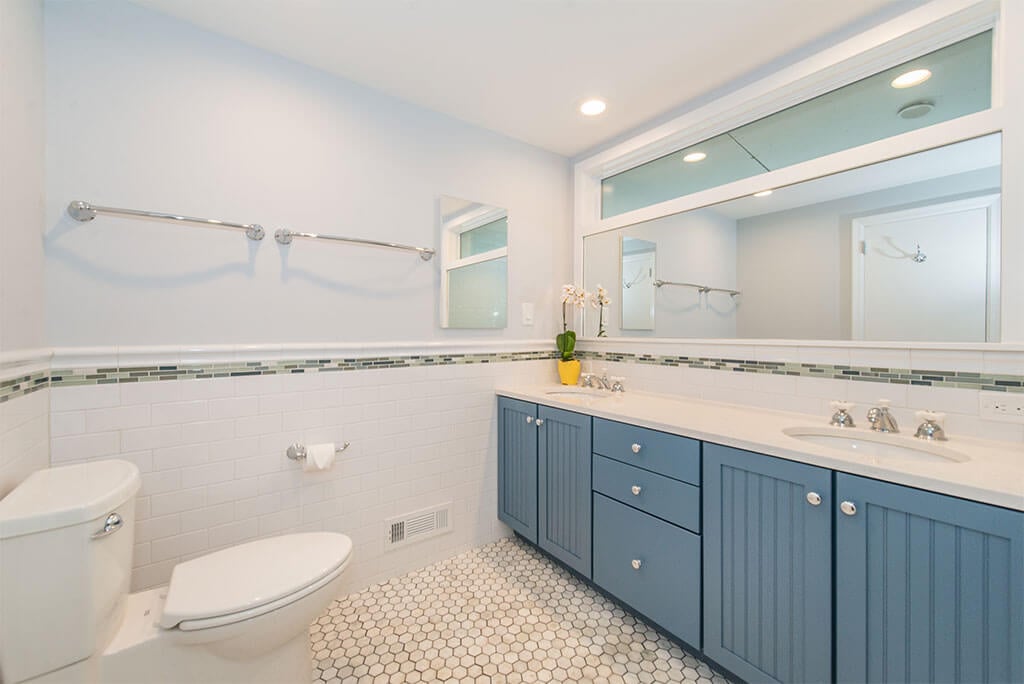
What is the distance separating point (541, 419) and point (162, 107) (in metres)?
1.89

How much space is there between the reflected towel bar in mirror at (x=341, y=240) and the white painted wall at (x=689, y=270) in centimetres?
109

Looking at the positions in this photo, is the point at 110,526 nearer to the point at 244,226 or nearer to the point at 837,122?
the point at 244,226

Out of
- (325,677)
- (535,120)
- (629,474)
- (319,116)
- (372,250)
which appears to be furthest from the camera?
(535,120)

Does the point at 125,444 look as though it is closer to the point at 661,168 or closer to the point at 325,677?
the point at 325,677

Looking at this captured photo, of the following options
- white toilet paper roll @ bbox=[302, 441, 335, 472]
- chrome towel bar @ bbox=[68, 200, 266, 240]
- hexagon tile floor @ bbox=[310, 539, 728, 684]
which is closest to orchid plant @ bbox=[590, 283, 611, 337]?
hexagon tile floor @ bbox=[310, 539, 728, 684]

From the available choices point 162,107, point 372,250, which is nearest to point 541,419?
point 372,250

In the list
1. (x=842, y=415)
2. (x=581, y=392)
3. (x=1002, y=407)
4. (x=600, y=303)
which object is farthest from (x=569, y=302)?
(x=1002, y=407)

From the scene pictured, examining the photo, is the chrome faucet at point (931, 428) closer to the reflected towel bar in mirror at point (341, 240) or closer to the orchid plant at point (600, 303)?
the orchid plant at point (600, 303)

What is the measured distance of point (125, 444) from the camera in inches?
55.2

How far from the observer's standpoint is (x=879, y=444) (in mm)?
1362

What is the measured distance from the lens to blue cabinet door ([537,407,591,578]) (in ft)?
5.80

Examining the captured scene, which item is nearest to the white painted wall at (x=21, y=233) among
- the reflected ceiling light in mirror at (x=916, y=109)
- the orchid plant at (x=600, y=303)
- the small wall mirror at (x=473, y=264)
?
the small wall mirror at (x=473, y=264)

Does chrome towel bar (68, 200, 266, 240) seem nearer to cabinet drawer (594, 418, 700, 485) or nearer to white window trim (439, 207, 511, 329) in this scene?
white window trim (439, 207, 511, 329)

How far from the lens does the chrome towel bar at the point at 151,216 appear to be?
1316 millimetres
